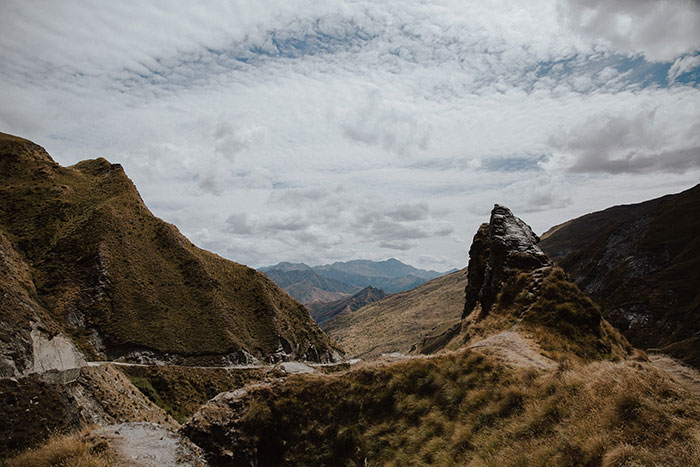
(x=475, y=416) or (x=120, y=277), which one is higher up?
(x=120, y=277)

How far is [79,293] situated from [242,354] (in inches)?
1842

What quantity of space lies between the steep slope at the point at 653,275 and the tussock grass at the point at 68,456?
55.4 metres

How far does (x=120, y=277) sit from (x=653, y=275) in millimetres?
142283

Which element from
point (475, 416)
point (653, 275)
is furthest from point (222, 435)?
point (653, 275)

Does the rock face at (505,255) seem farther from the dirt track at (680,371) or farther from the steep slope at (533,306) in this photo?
the dirt track at (680,371)

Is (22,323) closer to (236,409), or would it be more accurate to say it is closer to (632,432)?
(236,409)

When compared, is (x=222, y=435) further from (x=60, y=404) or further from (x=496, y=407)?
(x=60, y=404)

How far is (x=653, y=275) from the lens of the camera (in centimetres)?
8612

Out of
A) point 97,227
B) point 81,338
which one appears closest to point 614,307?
point 81,338

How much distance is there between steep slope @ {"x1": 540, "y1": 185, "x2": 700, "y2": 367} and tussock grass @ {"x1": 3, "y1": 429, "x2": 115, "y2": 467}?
182 ft

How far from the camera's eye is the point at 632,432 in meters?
8.68

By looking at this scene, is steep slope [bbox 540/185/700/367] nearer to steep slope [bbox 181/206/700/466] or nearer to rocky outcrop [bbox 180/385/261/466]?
steep slope [bbox 181/206/700/466]

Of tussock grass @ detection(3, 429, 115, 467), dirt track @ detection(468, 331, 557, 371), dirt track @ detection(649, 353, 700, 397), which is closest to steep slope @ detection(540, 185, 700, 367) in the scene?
dirt track @ detection(649, 353, 700, 397)

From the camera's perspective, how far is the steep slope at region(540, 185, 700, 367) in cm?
A: 6612
